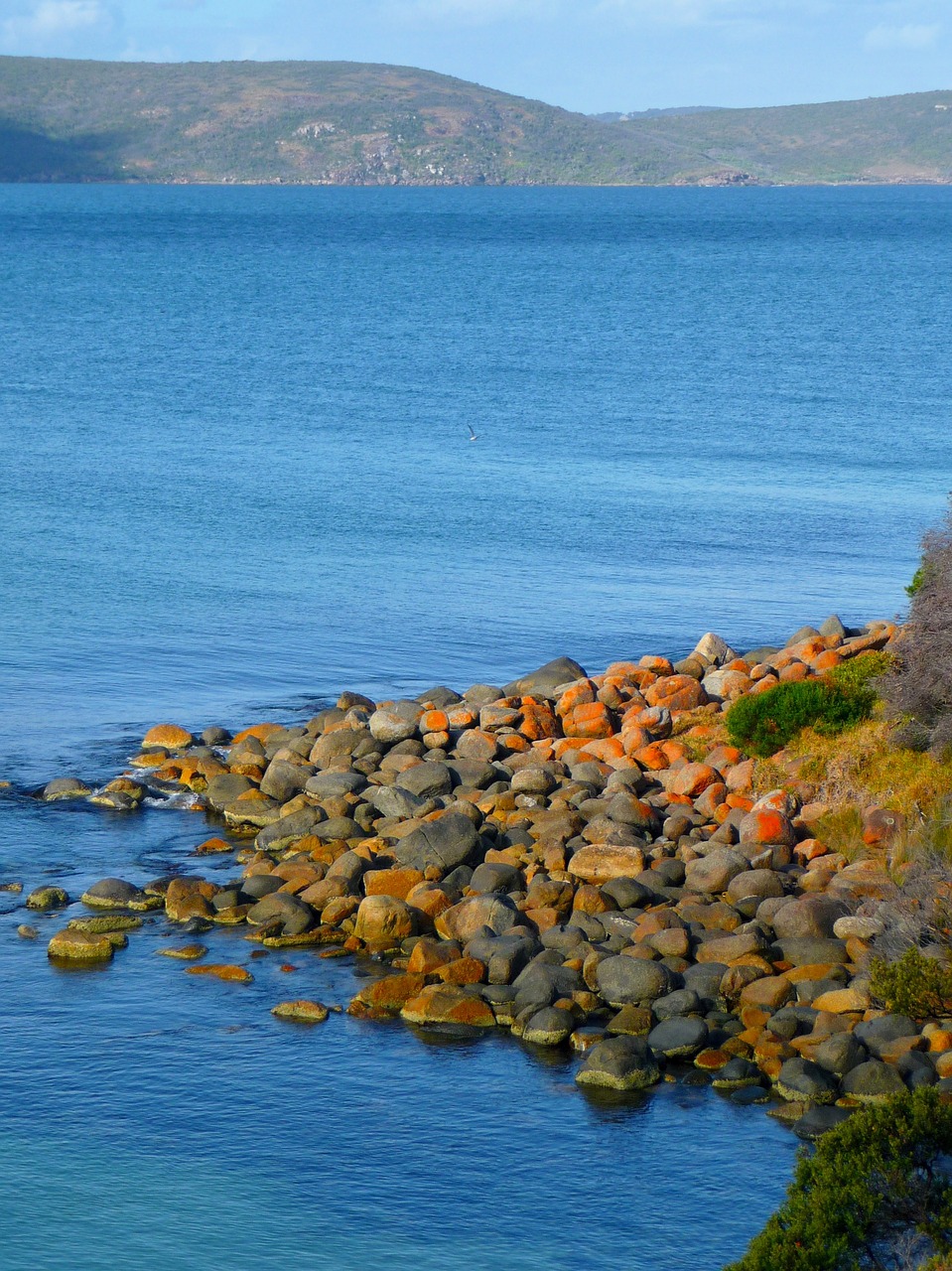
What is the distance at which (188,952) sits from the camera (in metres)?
18.6

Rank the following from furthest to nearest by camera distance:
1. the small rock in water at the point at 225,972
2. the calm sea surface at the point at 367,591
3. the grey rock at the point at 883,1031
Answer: the small rock in water at the point at 225,972 < the grey rock at the point at 883,1031 < the calm sea surface at the point at 367,591

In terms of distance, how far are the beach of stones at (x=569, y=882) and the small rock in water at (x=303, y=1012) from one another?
3 cm

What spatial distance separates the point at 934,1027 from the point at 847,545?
23.1 meters

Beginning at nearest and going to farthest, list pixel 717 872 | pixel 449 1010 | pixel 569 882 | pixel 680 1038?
pixel 680 1038
pixel 449 1010
pixel 717 872
pixel 569 882

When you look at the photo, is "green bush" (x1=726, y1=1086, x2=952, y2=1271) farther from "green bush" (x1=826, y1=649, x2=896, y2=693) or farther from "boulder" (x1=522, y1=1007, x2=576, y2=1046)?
"green bush" (x1=826, y1=649, x2=896, y2=693)

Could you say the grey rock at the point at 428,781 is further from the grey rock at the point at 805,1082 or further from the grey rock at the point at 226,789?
the grey rock at the point at 805,1082

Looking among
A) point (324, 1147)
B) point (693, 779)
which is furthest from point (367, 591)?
point (324, 1147)

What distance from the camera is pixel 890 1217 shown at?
1072cm

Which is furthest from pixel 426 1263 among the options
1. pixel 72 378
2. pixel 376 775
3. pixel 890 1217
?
pixel 72 378

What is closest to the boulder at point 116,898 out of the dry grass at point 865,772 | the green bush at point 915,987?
the dry grass at point 865,772

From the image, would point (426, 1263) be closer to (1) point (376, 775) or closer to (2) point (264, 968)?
(2) point (264, 968)

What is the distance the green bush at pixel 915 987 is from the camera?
15844 millimetres

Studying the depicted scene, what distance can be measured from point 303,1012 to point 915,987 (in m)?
6.11

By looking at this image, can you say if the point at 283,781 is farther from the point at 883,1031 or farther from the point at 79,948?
the point at 883,1031
